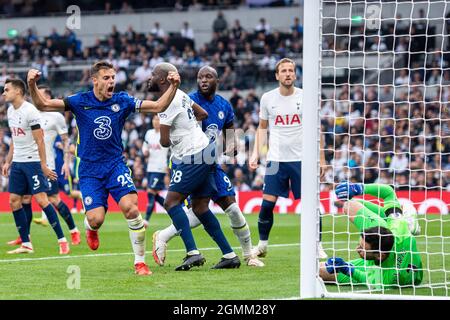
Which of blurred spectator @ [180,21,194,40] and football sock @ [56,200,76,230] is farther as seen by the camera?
blurred spectator @ [180,21,194,40]

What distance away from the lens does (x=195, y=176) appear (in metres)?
9.84

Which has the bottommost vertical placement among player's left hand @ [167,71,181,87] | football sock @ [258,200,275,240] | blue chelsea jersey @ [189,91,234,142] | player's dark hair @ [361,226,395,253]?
football sock @ [258,200,275,240]

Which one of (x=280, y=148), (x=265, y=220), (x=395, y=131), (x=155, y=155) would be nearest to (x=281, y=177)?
(x=280, y=148)

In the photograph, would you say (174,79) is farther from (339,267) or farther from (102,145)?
(339,267)

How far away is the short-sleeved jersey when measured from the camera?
30.6ft

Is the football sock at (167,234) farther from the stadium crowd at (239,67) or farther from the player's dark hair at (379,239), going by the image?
the stadium crowd at (239,67)

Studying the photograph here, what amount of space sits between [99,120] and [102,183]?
2.18 ft

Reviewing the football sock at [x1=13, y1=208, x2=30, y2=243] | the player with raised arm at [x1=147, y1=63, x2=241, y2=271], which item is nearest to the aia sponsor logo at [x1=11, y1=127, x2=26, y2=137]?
the football sock at [x1=13, y1=208, x2=30, y2=243]

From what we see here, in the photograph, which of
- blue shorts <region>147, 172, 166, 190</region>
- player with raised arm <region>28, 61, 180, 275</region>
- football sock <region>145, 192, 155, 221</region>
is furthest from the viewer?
blue shorts <region>147, 172, 166, 190</region>

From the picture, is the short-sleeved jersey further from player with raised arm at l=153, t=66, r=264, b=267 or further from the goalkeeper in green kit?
the goalkeeper in green kit

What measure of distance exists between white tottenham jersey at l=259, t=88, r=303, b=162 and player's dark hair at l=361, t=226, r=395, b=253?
3326mm

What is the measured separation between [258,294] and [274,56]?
73.3 feet
